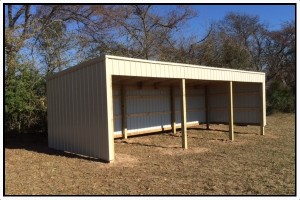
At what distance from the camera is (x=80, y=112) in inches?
331

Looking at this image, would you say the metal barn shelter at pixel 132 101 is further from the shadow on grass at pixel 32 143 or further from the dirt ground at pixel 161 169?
the dirt ground at pixel 161 169

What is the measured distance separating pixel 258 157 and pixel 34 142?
7559mm

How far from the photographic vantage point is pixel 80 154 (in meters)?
8.38

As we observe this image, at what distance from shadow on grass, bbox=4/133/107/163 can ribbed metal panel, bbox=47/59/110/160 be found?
0.22m

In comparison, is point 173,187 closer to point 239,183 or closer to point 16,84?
point 239,183

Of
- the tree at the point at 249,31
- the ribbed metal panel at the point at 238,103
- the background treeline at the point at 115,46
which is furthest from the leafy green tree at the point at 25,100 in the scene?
the tree at the point at 249,31

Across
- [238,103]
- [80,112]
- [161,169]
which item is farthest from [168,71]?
[238,103]

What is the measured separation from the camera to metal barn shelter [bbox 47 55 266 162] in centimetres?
749

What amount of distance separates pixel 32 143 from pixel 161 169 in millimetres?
6016

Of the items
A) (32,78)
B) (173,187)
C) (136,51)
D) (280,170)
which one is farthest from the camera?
(136,51)

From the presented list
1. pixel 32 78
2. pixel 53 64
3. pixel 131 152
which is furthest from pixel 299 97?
pixel 53 64

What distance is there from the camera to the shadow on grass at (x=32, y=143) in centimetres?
857

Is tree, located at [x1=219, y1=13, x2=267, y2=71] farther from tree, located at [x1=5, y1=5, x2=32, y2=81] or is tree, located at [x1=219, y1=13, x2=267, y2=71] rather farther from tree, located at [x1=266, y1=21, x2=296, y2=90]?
tree, located at [x1=5, y1=5, x2=32, y2=81]

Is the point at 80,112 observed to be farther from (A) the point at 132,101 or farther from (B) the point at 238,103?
(B) the point at 238,103
